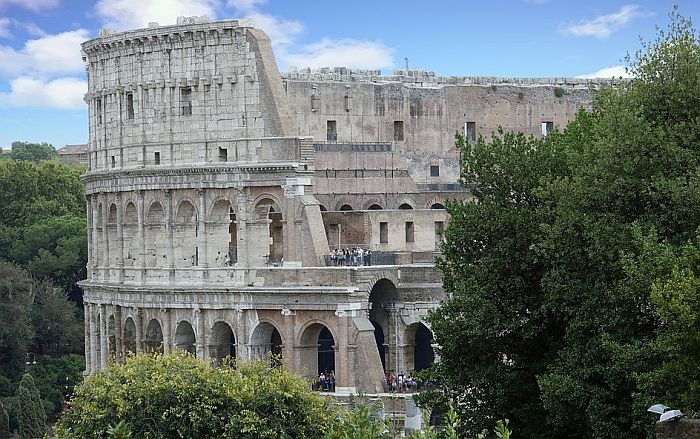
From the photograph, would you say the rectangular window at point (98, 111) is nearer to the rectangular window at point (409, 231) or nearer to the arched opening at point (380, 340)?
the rectangular window at point (409, 231)

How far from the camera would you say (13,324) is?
85188 millimetres

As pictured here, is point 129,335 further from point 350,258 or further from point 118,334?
point 350,258

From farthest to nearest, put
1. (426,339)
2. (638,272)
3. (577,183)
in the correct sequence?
1. (426,339)
2. (577,183)
3. (638,272)

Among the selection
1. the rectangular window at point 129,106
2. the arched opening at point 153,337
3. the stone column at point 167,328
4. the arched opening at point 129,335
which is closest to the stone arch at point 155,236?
the stone column at point 167,328

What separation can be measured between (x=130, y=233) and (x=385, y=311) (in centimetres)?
1186

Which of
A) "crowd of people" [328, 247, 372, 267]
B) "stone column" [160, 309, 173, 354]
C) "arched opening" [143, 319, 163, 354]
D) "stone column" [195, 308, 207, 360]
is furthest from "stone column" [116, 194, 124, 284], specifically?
"crowd of people" [328, 247, 372, 267]

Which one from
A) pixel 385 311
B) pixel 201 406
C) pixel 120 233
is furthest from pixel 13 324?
pixel 201 406

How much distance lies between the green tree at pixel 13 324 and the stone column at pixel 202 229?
24.3 m

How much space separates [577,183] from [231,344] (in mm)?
27119

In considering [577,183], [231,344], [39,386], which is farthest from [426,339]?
[577,183]

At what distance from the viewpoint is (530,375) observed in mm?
41656

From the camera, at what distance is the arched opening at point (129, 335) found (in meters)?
67.1

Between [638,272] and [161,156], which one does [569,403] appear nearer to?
[638,272]

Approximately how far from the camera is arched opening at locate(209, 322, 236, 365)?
63156mm
